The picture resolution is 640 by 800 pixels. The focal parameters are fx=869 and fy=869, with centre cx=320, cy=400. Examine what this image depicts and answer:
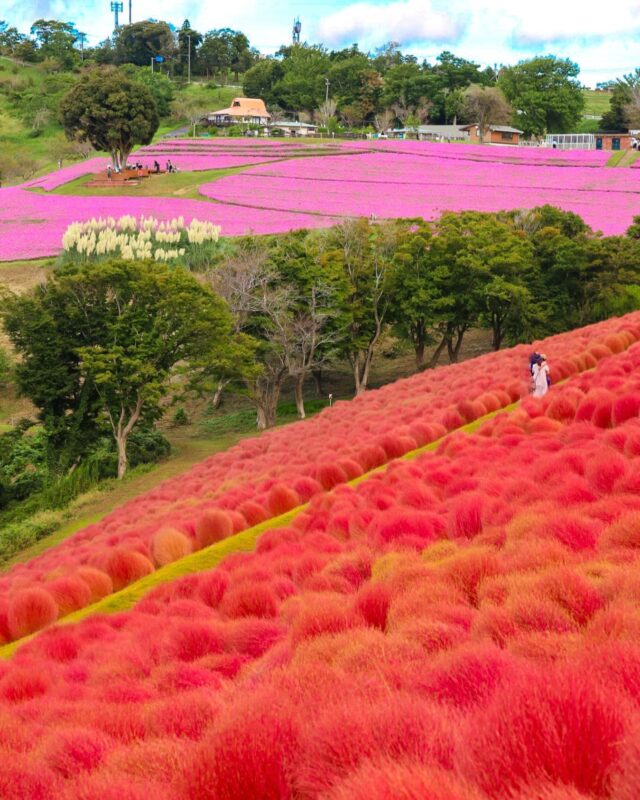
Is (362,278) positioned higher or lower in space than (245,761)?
lower

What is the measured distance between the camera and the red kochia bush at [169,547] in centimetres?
1176

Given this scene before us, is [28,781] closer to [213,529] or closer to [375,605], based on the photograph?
[375,605]

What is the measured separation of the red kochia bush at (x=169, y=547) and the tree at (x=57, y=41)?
507 ft

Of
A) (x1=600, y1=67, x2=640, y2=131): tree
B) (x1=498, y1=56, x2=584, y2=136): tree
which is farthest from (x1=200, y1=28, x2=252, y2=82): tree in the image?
(x1=600, y1=67, x2=640, y2=131): tree

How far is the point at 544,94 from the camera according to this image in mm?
117875

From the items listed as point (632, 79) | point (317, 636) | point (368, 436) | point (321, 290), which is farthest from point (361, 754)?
point (632, 79)

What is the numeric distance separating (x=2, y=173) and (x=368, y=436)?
91386 mm

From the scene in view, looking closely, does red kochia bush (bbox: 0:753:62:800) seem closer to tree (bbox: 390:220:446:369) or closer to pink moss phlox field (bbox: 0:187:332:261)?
tree (bbox: 390:220:446:369)

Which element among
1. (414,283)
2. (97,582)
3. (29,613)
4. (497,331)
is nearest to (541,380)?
(97,582)

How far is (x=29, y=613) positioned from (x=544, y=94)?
12106 centimetres

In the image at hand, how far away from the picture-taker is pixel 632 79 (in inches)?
4862

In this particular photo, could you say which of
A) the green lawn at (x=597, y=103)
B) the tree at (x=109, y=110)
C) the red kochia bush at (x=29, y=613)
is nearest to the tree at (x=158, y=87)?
the tree at (x=109, y=110)

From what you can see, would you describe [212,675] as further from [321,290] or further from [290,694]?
[321,290]

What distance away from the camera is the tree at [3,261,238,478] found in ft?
98.5
